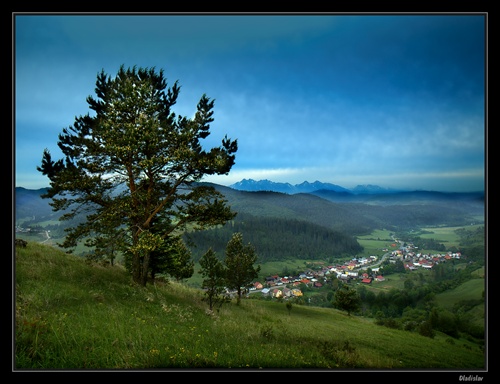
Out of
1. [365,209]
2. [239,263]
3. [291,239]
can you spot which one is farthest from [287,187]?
[291,239]

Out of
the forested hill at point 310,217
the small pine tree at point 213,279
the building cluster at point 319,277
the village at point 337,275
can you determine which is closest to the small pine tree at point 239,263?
the forested hill at point 310,217

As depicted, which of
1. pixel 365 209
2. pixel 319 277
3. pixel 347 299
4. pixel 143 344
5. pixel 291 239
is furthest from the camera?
pixel 347 299

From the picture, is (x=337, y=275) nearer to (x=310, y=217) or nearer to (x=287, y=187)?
(x=310, y=217)

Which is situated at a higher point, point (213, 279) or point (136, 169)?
point (136, 169)

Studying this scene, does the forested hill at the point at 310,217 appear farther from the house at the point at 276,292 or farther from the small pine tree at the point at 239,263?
the house at the point at 276,292

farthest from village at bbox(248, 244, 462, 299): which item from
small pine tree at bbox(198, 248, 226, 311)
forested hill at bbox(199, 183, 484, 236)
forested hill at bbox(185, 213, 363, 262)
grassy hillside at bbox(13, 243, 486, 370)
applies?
grassy hillside at bbox(13, 243, 486, 370)

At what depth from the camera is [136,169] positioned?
8430mm

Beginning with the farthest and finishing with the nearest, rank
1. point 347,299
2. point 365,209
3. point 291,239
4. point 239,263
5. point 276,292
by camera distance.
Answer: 1. point 347,299
2. point 291,239
3. point 365,209
4. point 276,292
5. point 239,263

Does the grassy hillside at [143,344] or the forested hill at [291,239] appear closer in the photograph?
the grassy hillside at [143,344]

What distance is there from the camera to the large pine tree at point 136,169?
25.4ft

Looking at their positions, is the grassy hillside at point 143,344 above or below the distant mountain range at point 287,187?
below
